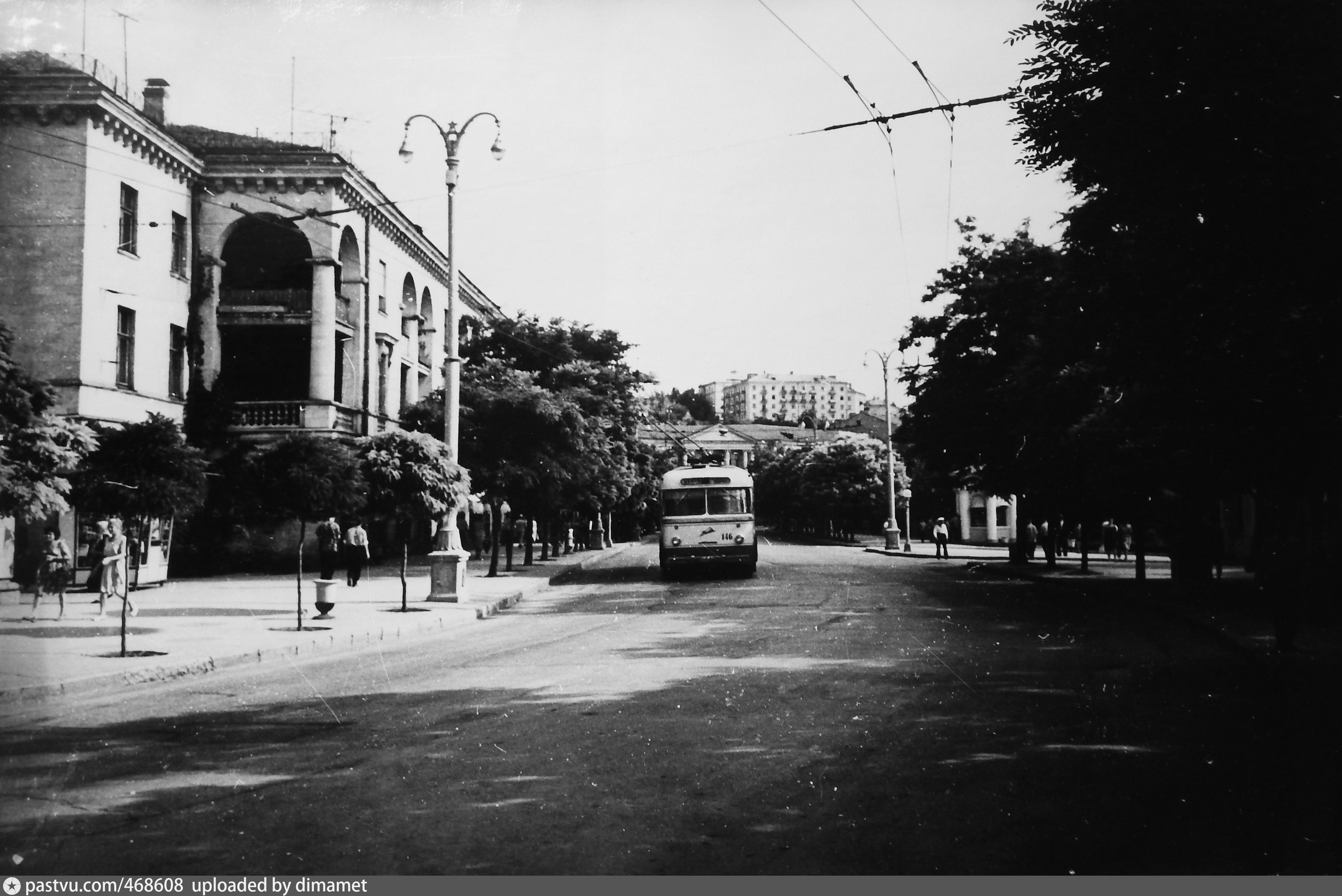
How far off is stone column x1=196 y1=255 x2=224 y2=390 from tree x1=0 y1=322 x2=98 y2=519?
2139cm

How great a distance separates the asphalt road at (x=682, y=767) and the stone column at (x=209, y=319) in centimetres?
2071

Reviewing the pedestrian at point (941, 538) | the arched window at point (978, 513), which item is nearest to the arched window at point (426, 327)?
the pedestrian at point (941, 538)

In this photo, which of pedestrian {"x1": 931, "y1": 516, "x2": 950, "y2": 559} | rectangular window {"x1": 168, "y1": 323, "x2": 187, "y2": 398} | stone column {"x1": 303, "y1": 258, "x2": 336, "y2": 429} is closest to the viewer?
rectangular window {"x1": 168, "y1": 323, "x2": 187, "y2": 398}

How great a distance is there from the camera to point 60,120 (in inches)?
644

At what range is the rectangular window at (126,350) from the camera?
21.9 meters

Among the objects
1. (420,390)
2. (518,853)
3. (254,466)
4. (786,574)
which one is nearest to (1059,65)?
(518,853)

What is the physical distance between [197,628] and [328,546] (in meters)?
4.03

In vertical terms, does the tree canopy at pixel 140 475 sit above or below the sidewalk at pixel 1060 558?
above

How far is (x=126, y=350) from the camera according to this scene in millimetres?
22922

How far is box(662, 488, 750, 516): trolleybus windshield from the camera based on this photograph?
2739cm

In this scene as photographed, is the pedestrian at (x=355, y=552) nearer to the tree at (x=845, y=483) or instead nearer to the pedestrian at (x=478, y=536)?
the pedestrian at (x=478, y=536)

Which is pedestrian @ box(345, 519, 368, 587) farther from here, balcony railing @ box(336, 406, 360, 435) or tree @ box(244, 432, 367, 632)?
balcony railing @ box(336, 406, 360, 435)

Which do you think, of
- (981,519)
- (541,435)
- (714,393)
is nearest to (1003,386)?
(541,435)

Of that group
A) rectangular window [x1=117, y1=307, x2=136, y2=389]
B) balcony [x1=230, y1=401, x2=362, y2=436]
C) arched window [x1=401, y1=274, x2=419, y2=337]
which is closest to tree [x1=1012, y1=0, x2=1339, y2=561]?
rectangular window [x1=117, y1=307, x2=136, y2=389]
